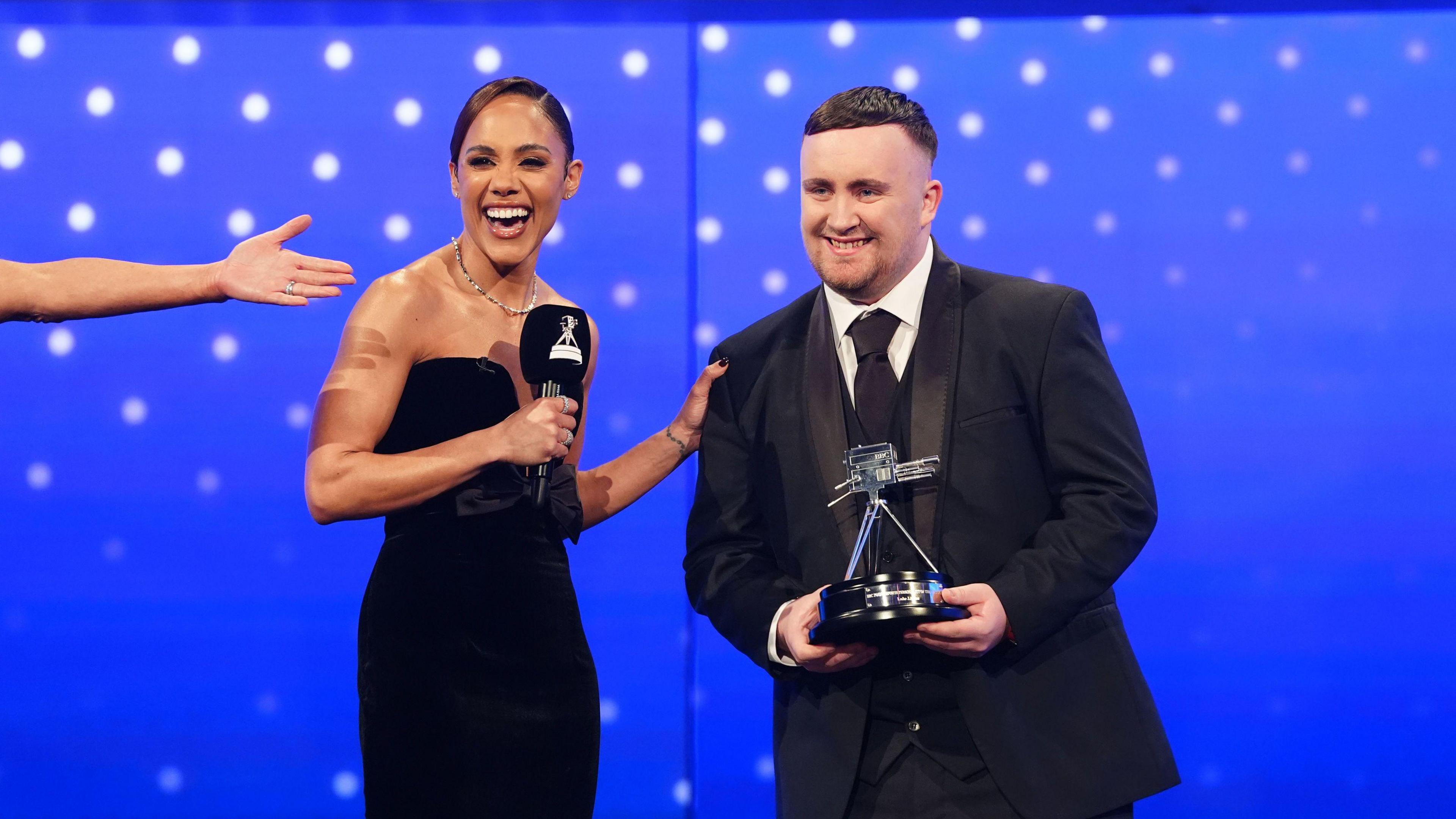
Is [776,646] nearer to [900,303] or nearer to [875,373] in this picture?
[875,373]

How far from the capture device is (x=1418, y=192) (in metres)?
3.74

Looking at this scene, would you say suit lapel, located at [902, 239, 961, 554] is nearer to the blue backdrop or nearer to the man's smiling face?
the man's smiling face

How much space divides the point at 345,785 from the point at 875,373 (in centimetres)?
225

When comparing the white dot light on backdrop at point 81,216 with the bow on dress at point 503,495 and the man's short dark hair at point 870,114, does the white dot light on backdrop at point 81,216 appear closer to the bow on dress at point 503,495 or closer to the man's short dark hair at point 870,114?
the bow on dress at point 503,495

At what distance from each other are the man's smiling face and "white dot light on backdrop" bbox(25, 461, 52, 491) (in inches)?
97.4

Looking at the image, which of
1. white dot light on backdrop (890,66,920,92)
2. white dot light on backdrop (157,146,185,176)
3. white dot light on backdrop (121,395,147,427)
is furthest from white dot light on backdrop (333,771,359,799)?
white dot light on backdrop (890,66,920,92)

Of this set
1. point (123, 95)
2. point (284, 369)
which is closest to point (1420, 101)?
point (284, 369)

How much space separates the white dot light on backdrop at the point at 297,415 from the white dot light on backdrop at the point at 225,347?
0.21 m

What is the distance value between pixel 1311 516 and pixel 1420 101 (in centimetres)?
122

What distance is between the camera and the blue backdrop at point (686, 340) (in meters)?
3.69

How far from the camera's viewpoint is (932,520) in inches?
86.5

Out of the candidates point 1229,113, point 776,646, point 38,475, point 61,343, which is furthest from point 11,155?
point 1229,113

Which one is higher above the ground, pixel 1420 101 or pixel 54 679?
pixel 1420 101

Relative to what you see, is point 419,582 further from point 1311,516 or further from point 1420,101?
point 1420,101
